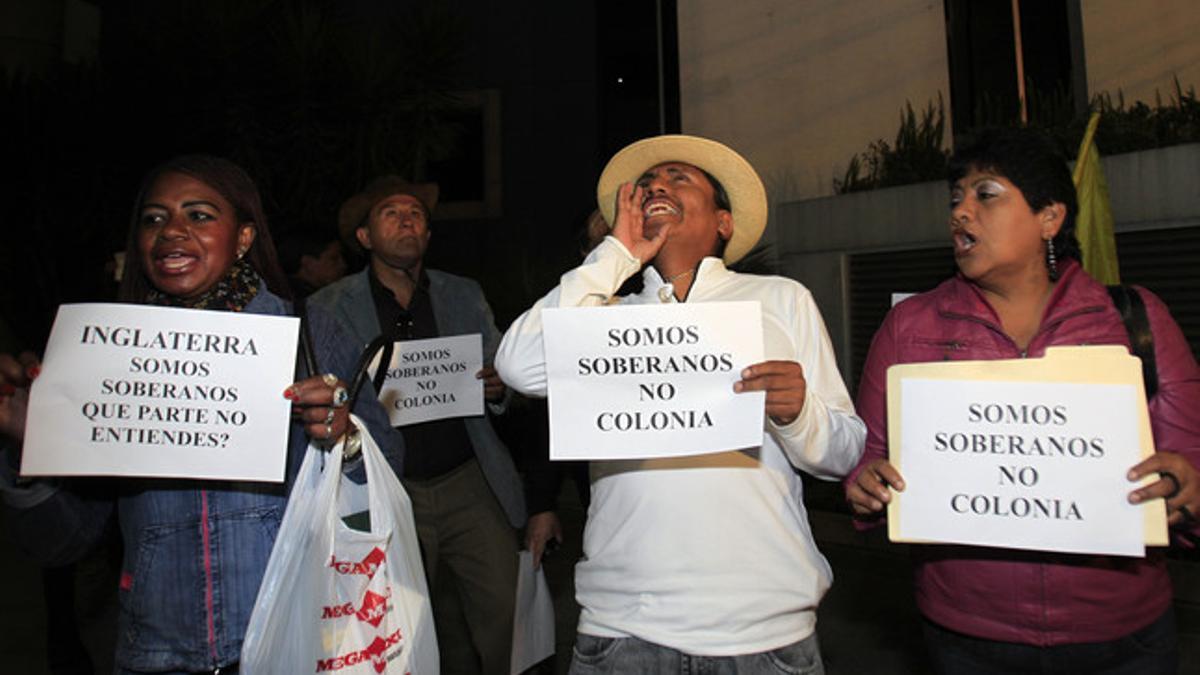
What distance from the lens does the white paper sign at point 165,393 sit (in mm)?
2041

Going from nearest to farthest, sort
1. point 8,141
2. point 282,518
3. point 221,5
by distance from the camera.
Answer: point 282,518 → point 8,141 → point 221,5

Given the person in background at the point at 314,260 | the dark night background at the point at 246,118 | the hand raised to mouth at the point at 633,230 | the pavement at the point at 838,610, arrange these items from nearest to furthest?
the hand raised to mouth at the point at 633,230, the pavement at the point at 838,610, the person in background at the point at 314,260, the dark night background at the point at 246,118

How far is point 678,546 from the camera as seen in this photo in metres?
2.23

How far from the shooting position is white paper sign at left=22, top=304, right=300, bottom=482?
2.04 meters

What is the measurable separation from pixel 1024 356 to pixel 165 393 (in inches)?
77.3

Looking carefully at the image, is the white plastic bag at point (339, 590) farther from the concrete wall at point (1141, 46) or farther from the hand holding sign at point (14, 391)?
the concrete wall at point (1141, 46)

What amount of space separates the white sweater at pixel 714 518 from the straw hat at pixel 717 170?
42cm

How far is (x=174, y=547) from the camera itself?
213 centimetres

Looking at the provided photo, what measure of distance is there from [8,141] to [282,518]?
9.64 m

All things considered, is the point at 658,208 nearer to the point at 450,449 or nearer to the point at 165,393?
the point at 165,393

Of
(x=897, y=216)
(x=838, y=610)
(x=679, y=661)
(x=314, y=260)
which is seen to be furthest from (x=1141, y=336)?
(x=897, y=216)

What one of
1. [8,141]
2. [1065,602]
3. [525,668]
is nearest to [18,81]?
[8,141]

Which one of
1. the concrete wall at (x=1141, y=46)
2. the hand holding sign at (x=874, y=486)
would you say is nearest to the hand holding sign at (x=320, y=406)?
the hand holding sign at (x=874, y=486)

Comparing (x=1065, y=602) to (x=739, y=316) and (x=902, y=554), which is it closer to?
(x=739, y=316)
